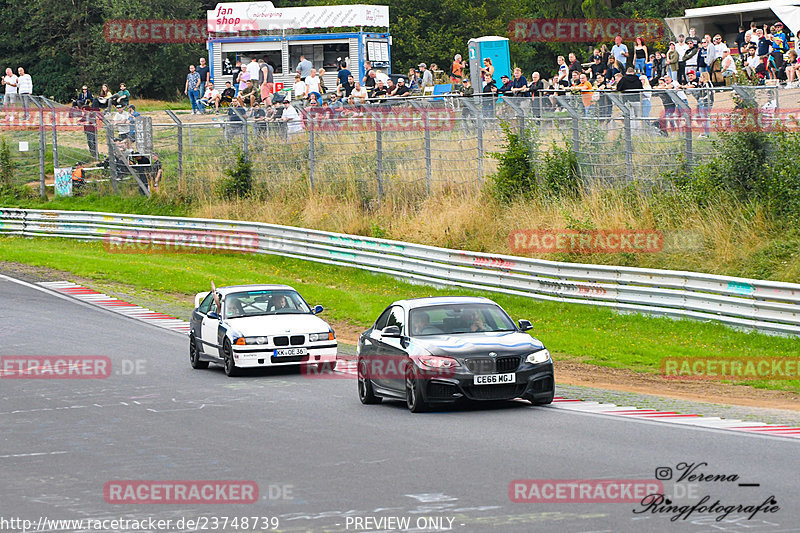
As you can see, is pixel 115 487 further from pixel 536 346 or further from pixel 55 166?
pixel 55 166

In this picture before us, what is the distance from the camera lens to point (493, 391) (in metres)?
14.1

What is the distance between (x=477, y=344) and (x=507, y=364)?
45 cm

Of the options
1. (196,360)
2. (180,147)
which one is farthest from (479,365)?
(180,147)

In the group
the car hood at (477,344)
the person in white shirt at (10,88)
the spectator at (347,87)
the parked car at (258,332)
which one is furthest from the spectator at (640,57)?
the person in white shirt at (10,88)

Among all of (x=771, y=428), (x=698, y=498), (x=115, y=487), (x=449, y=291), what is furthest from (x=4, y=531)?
(x=449, y=291)

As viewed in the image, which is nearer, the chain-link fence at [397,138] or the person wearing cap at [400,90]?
the chain-link fence at [397,138]

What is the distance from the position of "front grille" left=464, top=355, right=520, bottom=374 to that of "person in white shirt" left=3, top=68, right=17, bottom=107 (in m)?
33.0

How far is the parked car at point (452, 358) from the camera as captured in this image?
14039 mm

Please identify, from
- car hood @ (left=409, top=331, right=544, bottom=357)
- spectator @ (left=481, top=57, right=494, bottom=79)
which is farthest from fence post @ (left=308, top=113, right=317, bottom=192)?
car hood @ (left=409, top=331, right=544, bottom=357)

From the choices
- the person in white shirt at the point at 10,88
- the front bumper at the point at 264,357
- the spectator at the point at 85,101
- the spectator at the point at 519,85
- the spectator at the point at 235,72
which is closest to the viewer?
the front bumper at the point at 264,357

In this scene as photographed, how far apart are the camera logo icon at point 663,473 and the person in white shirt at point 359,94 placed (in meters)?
25.4

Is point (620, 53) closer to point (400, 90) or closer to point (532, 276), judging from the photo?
point (400, 90)

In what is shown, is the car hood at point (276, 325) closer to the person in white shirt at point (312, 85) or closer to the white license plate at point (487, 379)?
the white license plate at point (487, 379)

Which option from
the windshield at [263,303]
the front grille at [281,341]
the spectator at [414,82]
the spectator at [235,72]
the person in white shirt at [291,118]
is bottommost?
the front grille at [281,341]
